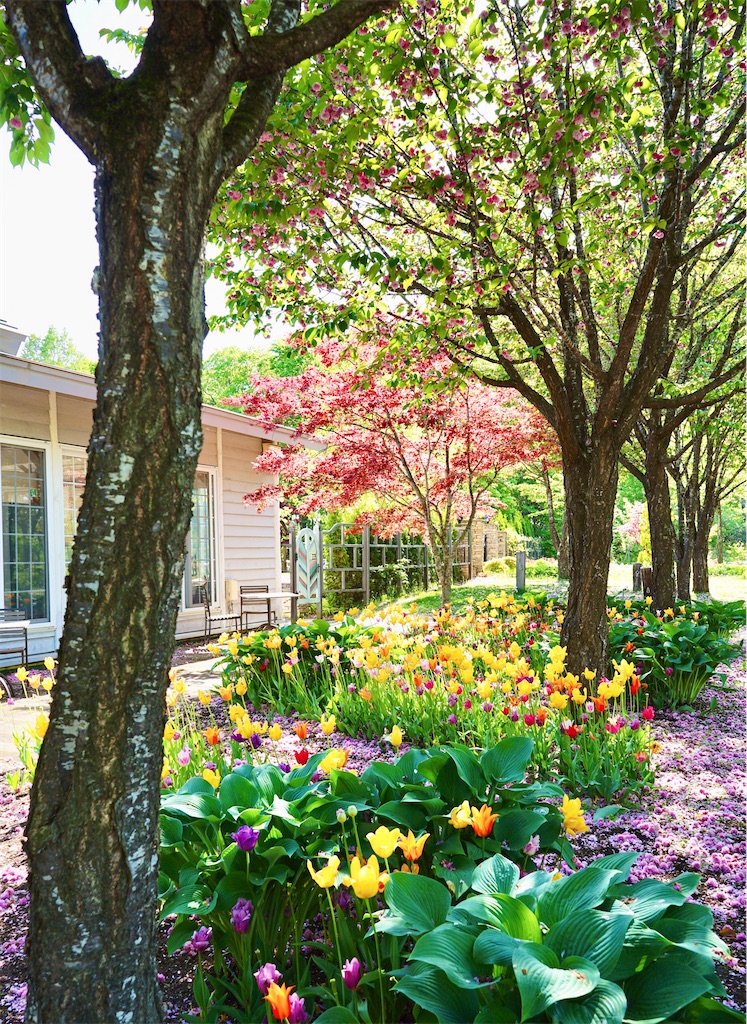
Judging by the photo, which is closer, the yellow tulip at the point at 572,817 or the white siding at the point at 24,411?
the yellow tulip at the point at 572,817

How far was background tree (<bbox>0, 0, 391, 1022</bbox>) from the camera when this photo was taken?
147 cm

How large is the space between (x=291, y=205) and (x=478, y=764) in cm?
267

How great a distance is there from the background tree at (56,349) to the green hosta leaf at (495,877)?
4153cm

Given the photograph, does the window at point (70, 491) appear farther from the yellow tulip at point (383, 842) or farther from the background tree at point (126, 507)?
the yellow tulip at point (383, 842)

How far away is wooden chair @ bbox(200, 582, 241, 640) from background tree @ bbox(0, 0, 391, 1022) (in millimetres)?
7872

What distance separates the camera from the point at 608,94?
3.00 metres

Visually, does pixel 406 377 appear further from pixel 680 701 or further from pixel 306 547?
pixel 306 547

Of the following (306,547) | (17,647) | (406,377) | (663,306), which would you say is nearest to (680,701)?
(663,306)

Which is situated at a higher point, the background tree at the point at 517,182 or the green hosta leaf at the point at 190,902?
the background tree at the point at 517,182

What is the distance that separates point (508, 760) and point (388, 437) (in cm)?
667

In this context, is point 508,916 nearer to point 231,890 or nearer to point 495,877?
point 495,877

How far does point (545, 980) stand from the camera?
1.27 m

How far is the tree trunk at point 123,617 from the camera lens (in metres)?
1.47

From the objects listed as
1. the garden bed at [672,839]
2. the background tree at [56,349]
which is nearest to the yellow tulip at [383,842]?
the garden bed at [672,839]
